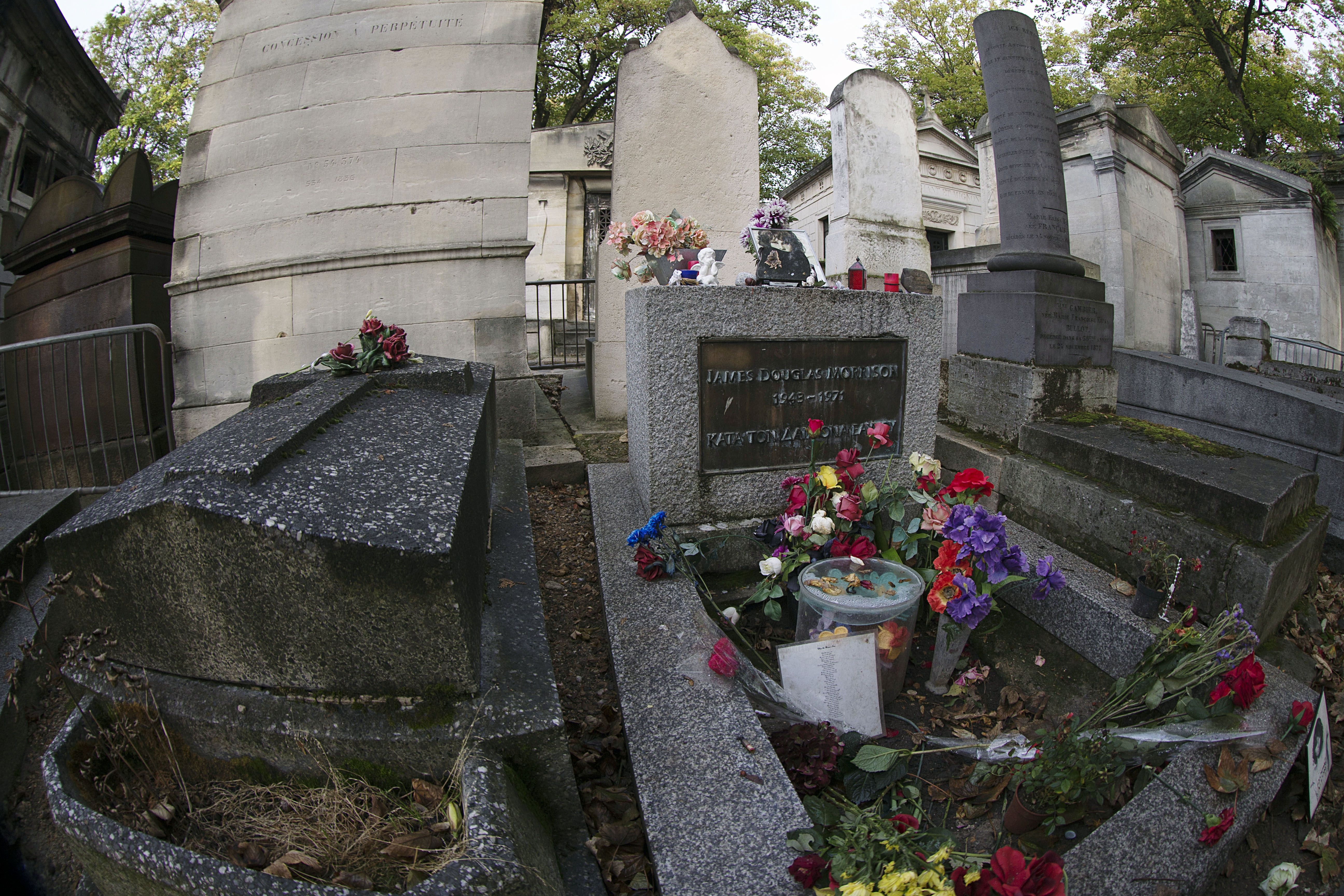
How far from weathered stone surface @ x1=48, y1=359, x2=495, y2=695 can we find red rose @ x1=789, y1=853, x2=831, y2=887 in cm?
89

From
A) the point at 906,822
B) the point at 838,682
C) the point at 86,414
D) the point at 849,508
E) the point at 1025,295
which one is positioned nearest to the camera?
the point at 906,822

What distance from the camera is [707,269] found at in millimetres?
3479

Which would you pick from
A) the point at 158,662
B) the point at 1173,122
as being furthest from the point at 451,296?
the point at 1173,122

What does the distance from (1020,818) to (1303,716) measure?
1.11 metres

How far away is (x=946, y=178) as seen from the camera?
15.6 m

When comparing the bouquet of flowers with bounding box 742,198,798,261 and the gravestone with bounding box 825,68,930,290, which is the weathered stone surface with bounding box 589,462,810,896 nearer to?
the bouquet of flowers with bounding box 742,198,798,261

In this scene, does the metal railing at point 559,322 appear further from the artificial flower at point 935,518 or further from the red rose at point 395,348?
the artificial flower at point 935,518

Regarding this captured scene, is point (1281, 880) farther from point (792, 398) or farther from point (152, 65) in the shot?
point (152, 65)

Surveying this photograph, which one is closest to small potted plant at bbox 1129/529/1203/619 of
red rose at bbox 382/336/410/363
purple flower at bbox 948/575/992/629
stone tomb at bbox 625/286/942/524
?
purple flower at bbox 948/575/992/629

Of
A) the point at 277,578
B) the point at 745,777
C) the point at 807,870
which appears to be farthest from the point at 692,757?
the point at 277,578

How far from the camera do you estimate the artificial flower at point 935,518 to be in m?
2.69

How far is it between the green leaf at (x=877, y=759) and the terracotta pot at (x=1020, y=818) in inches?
12.5

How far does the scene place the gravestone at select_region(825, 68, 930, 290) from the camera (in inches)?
324

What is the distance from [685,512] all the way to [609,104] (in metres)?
21.8
